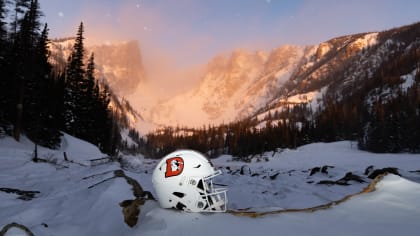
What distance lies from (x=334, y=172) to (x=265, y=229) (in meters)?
16.4

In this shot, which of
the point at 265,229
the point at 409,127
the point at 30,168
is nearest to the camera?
the point at 265,229

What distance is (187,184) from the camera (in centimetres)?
559

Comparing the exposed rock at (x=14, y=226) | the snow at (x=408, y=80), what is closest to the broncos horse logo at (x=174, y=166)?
the exposed rock at (x=14, y=226)

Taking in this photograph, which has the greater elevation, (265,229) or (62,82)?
(62,82)

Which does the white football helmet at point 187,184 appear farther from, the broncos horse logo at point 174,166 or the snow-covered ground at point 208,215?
the snow-covered ground at point 208,215

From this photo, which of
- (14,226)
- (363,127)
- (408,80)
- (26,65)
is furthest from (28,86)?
(408,80)

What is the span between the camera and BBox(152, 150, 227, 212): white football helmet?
552 centimetres

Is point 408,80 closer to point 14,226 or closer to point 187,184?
point 187,184

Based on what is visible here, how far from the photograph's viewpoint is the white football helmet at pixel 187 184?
552cm

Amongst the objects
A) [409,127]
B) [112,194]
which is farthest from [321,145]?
[112,194]

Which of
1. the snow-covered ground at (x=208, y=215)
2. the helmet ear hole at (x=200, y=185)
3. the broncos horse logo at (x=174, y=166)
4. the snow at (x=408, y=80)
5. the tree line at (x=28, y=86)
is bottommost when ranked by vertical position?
the snow-covered ground at (x=208, y=215)

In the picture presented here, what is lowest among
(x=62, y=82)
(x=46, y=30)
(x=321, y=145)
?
(x=321, y=145)

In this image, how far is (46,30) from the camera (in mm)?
34719

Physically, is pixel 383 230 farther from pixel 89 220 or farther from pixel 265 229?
pixel 89 220
